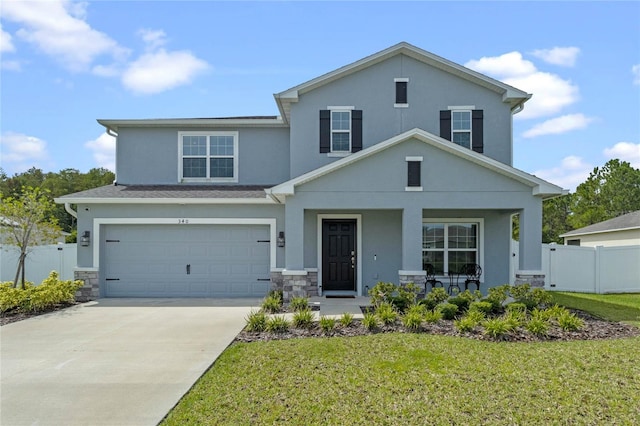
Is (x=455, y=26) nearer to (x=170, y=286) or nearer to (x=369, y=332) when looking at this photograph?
(x=369, y=332)

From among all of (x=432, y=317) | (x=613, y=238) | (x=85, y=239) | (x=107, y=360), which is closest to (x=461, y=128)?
(x=432, y=317)

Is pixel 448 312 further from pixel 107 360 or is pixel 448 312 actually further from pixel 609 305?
pixel 107 360

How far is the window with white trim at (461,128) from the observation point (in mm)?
13414

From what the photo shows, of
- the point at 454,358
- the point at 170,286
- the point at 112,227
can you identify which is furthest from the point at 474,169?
the point at 112,227

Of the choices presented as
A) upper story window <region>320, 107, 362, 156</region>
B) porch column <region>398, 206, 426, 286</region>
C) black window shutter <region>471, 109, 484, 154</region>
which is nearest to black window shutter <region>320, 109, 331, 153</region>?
upper story window <region>320, 107, 362, 156</region>

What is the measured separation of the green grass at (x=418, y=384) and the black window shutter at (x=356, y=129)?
24.3 feet

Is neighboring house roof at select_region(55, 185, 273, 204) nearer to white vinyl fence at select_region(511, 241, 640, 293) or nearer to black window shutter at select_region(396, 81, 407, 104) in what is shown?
black window shutter at select_region(396, 81, 407, 104)

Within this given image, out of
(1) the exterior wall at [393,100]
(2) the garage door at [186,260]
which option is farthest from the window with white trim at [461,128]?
(2) the garage door at [186,260]

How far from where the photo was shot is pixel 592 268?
50.1ft

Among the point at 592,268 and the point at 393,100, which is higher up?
the point at 393,100

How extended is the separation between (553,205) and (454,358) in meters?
32.3

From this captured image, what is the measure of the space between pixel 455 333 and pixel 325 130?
766 centimetres

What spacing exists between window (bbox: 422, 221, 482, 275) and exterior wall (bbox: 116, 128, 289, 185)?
199 inches

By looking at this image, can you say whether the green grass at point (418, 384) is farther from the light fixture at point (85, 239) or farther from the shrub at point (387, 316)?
the light fixture at point (85, 239)
